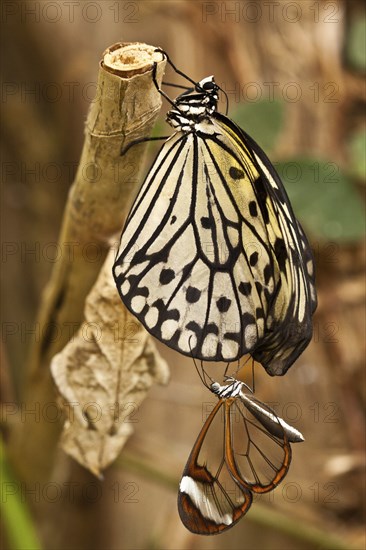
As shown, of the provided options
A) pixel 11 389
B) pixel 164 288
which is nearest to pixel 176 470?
pixel 11 389

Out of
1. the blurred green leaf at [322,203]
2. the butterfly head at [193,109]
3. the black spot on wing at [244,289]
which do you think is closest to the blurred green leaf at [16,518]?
the black spot on wing at [244,289]

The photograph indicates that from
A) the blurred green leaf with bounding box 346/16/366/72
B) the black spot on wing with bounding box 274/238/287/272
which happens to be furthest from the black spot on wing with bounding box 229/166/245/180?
the blurred green leaf with bounding box 346/16/366/72

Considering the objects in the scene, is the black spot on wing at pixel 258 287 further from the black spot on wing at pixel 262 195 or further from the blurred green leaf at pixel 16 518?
the blurred green leaf at pixel 16 518

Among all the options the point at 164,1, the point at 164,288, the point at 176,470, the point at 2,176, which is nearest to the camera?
the point at 164,288

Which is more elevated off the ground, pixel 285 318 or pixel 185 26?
pixel 185 26

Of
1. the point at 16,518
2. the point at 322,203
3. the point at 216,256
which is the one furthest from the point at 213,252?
the point at 322,203

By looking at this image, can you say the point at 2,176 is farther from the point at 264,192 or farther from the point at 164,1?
the point at 264,192

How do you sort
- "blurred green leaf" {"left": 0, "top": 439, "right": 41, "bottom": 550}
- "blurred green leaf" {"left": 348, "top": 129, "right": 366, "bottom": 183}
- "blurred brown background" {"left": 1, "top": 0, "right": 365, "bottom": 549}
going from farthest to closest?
1. "blurred brown background" {"left": 1, "top": 0, "right": 365, "bottom": 549}
2. "blurred green leaf" {"left": 348, "top": 129, "right": 366, "bottom": 183}
3. "blurred green leaf" {"left": 0, "top": 439, "right": 41, "bottom": 550}

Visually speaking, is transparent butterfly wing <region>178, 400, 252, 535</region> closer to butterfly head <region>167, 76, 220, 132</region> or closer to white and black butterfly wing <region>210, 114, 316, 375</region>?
white and black butterfly wing <region>210, 114, 316, 375</region>
